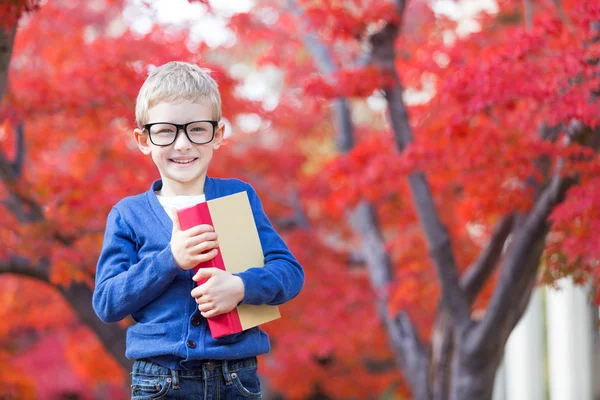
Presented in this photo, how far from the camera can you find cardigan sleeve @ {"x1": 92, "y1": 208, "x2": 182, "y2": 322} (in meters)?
2.10

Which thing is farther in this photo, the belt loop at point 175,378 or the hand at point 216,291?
the belt loop at point 175,378

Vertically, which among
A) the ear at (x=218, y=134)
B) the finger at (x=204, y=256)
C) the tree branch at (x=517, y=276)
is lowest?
the finger at (x=204, y=256)

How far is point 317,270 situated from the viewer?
320 inches

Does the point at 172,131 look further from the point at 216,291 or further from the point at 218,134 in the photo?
the point at 216,291

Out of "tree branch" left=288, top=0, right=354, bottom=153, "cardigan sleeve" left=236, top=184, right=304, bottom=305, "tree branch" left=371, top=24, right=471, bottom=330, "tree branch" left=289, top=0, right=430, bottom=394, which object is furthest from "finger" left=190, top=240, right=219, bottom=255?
"tree branch" left=288, top=0, right=354, bottom=153

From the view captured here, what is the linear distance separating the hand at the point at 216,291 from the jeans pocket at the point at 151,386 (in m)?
0.25

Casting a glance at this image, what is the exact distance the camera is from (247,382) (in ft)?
Answer: 7.49

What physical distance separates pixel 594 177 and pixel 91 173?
4519mm

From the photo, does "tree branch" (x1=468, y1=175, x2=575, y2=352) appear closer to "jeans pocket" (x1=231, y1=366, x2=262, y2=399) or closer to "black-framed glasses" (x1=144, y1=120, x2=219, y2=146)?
Answer: "jeans pocket" (x1=231, y1=366, x2=262, y2=399)

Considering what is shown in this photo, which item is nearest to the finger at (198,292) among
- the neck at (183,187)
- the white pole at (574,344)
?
the neck at (183,187)

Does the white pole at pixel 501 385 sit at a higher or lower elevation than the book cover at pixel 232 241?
higher

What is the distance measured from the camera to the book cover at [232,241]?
212 centimetres

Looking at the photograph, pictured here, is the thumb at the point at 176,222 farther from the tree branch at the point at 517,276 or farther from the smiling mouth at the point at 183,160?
the tree branch at the point at 517,276

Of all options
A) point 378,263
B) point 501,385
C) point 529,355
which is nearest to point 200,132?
point 378,263
